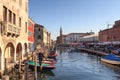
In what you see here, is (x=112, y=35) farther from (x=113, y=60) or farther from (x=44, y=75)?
(x=44, y=75)

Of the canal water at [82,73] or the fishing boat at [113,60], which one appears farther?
the fishing boat at [113,60]

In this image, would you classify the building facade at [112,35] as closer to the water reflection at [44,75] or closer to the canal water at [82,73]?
the canal water at [82,73]

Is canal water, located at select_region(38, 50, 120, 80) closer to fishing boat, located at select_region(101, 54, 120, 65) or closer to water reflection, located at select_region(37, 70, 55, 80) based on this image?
water reflection, located at select_region(37, 70, 55, 80)

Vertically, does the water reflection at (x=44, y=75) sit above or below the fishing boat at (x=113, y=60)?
below

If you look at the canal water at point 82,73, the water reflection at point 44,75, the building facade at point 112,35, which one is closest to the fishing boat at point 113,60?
the canal water at point 82,73

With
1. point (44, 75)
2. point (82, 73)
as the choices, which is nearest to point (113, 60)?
point (82, 73)

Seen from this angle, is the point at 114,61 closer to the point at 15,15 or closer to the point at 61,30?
the point at 15,15

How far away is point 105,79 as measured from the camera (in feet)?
72.2

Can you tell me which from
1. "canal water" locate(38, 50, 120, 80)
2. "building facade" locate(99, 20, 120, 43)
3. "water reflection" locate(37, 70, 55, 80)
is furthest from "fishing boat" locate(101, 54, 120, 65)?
"building facade" locate(99, 20, 120, 43)

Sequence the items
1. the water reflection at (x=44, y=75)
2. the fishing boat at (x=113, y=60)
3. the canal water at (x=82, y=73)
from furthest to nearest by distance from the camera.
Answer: the fishing boat at (x=113, y=60) → the canal water at (x=82, y=73) → the water reflection at (x=44, y=75)

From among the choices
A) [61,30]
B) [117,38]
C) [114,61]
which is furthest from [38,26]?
[61,30]

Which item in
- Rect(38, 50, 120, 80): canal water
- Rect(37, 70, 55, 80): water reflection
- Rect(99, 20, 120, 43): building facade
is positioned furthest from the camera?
Rect(99, 20, 120, 43): building facade

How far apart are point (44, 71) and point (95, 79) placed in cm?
619

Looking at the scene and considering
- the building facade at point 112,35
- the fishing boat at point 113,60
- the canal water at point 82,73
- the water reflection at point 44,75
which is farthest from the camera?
the building facade at point 112,35
